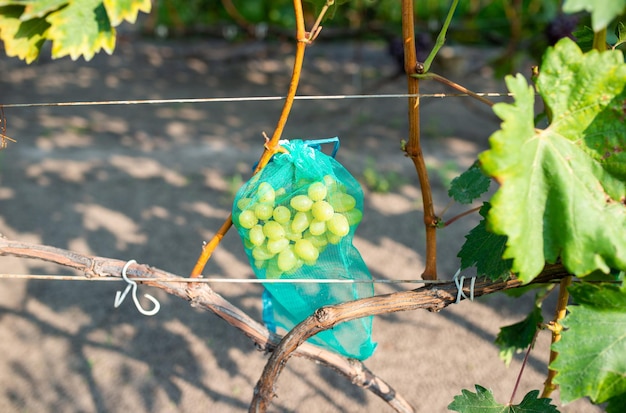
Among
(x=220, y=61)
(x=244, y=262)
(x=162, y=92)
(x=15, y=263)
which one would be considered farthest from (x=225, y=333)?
(x=220, y=61)

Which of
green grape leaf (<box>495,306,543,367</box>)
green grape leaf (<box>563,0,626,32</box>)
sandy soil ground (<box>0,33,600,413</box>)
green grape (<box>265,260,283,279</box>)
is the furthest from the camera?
sandy soil ground (<box>0,33,600,413</box>)

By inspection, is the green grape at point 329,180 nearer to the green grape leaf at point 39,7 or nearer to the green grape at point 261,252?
the green grape at point 261,252

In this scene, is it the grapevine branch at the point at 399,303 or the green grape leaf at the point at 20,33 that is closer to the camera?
the green grape leaf at the point at 20,33

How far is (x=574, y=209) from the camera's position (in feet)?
3.18

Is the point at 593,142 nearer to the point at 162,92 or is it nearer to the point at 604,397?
the point at 604,397

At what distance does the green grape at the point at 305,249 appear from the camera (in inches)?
51.7

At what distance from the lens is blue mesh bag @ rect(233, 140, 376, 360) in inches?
50.9

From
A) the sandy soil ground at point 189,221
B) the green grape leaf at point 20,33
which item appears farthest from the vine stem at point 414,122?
the sandy soil ground at point 189,221

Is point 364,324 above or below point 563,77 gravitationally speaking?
below

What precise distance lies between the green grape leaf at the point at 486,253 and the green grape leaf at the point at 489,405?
31 cm

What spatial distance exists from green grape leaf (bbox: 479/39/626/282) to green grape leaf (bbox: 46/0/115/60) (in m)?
0.75

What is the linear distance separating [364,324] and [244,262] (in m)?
2.04

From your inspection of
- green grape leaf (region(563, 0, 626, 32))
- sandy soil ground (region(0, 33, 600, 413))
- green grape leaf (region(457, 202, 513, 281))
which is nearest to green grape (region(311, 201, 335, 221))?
green grape leaf (region(457, 202, 513, 281))

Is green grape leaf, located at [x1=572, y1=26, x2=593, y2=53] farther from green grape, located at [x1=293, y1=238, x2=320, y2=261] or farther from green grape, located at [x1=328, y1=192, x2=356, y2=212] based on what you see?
green grape, located at [x1=293, y1=238, x2=320, y2=261]
